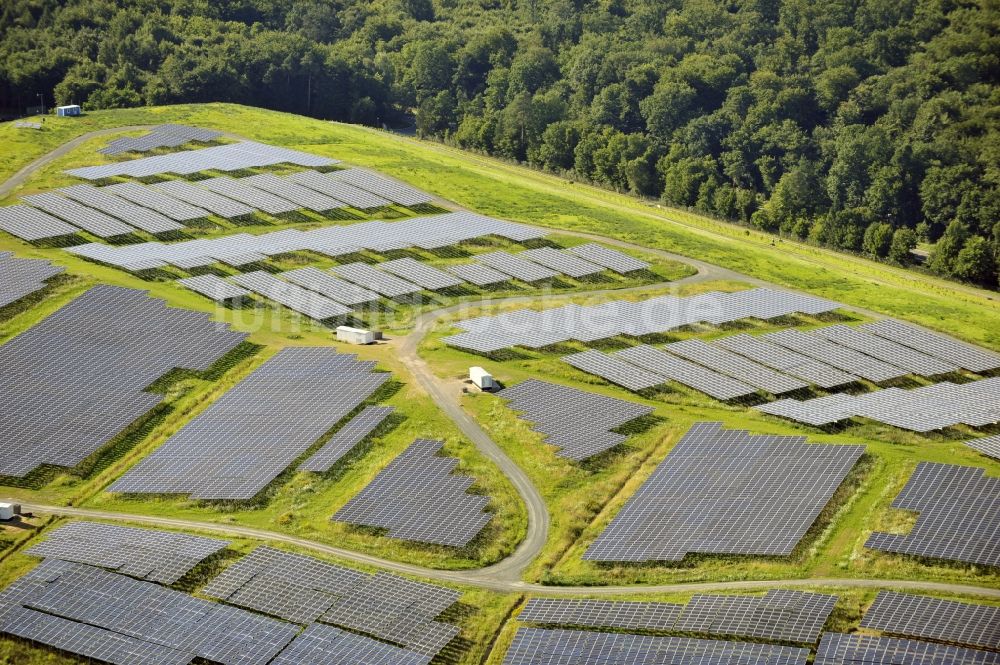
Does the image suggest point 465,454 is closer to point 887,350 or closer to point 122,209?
point 887,350

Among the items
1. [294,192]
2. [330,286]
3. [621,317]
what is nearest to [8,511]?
[330,286]

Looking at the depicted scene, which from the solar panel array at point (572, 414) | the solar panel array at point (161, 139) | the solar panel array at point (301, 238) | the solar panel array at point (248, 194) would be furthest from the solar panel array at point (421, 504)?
the solar panel array at point (161, 139)

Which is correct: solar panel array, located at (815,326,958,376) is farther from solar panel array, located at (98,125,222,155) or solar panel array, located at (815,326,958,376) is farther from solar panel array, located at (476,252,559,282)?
solar panel array, located at (98,125,222,155)

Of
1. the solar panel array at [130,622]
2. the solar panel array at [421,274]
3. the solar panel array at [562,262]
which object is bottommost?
the solar panel array at [130,622]

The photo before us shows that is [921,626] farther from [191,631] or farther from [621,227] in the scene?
[621,227]

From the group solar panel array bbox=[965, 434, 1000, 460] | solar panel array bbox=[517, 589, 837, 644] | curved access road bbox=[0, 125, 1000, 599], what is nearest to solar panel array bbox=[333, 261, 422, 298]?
curved access road bbox=[0, 125, 1000, 599]

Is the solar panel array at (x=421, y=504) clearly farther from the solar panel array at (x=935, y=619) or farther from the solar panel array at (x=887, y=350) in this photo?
the solar panel array at (x=887, y=350)
